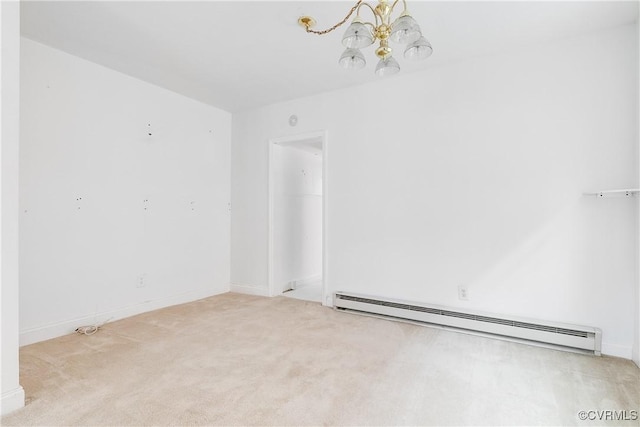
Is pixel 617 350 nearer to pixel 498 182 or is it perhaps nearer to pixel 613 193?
pixel 613 193

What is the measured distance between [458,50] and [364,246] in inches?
79.6

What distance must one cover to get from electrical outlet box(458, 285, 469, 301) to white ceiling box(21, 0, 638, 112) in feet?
6.80

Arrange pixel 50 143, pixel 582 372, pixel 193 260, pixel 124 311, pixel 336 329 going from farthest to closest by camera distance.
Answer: pixel 193 260 → pixel 124 311 → pixel 336 329 → pixel 50 143 → pixel 582 372

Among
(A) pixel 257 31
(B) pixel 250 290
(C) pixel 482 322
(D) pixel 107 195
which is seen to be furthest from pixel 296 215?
(C) pixel 482 322

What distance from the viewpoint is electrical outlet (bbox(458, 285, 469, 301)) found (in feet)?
9.85

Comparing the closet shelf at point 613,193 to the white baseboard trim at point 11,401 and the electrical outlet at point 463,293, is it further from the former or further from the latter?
the white baseboard trim at point 11,401

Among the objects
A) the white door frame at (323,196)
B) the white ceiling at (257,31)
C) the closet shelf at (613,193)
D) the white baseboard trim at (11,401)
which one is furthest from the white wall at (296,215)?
the closet shelf at (613,193)

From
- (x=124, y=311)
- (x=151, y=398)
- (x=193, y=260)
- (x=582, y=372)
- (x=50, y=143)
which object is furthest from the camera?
(x=193, y=260)

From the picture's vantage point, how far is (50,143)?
9.22 ft

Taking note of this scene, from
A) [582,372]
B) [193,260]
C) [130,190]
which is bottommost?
[582,372]

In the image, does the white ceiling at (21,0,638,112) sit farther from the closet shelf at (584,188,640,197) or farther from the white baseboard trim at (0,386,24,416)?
the white baseboard trim at (0,386,24,416)

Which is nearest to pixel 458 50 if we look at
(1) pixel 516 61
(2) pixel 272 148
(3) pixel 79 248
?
(1) pixel 516 61

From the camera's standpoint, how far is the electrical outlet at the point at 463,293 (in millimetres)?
3003

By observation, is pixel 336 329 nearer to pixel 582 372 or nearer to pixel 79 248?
pixel 582 372
